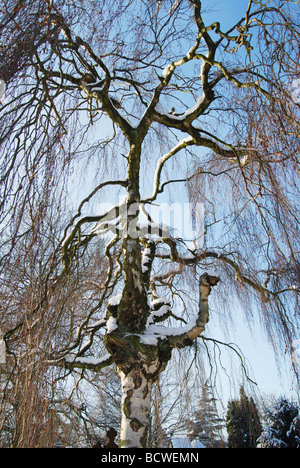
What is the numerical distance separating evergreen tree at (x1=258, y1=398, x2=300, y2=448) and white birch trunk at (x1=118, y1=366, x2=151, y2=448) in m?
9.08

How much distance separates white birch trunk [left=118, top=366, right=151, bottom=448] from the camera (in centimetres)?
309

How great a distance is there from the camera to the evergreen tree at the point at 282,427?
1048 cm

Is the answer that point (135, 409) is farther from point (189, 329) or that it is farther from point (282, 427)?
point (282, 427)

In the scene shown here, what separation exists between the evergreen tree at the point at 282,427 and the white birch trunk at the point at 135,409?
9080 millimetres

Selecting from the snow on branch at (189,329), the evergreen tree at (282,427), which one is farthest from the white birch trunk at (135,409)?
the evergreen tree at (282,427)

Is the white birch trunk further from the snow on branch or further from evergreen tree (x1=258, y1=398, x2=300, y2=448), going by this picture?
evergreen tree (x1=258, y1=398, x2=300, y2=448)

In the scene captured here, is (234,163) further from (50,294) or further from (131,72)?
(50,294)

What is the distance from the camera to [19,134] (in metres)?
2.45

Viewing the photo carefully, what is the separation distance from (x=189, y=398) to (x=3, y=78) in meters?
3.68

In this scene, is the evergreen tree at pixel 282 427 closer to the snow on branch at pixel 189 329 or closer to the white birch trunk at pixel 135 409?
the snow on branch at pixel 189 329

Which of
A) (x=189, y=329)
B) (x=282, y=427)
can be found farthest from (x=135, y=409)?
(x=282, y=427)
